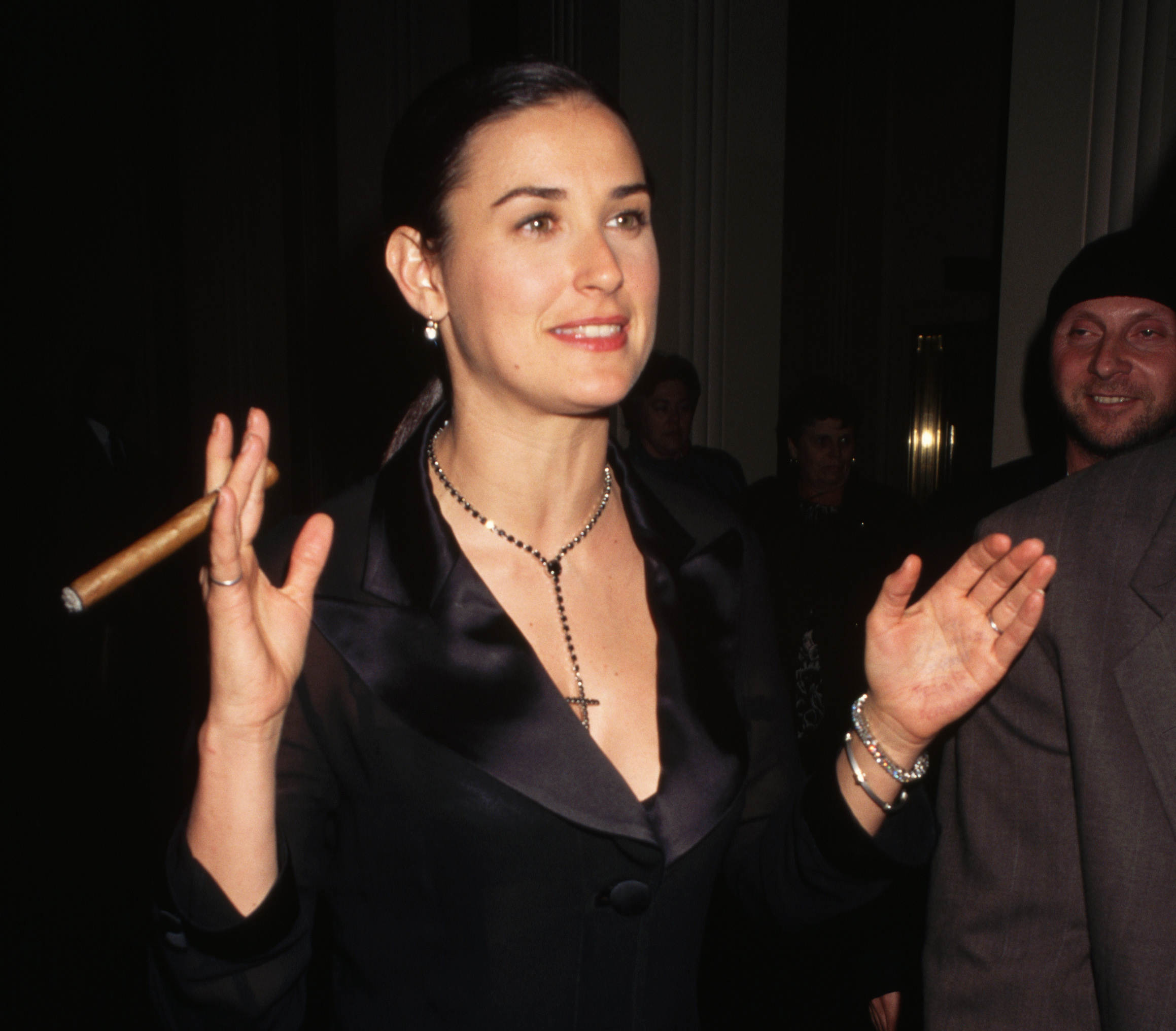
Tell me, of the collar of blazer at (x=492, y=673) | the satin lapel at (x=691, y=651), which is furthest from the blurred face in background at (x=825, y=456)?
the collar of blazer at (x=492, y=673)

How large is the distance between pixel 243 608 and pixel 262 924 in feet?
1.07

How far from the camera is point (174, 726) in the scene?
4660 millimetres

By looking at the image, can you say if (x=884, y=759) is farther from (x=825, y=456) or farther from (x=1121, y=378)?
(x=825, y=456)

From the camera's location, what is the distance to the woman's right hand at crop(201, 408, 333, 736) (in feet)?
2.90

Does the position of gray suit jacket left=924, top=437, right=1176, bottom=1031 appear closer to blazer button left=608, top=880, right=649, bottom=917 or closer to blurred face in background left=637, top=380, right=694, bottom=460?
blazer button left=608, top=880, right=649, bottom=917

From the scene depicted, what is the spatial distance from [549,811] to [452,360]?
1.99ft

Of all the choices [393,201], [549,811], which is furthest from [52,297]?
[549,811]

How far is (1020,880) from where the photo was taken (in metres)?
1.04

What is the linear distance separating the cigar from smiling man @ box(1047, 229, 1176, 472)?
192 centimetres

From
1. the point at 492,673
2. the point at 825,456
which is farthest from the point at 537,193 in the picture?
the point at 825,456

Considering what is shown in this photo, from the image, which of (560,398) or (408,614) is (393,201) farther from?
(408,614)

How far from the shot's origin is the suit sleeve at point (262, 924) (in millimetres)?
931

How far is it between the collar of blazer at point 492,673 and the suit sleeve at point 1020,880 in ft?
1.00

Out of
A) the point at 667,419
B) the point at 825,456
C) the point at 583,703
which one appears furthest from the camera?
the point at 667,419
